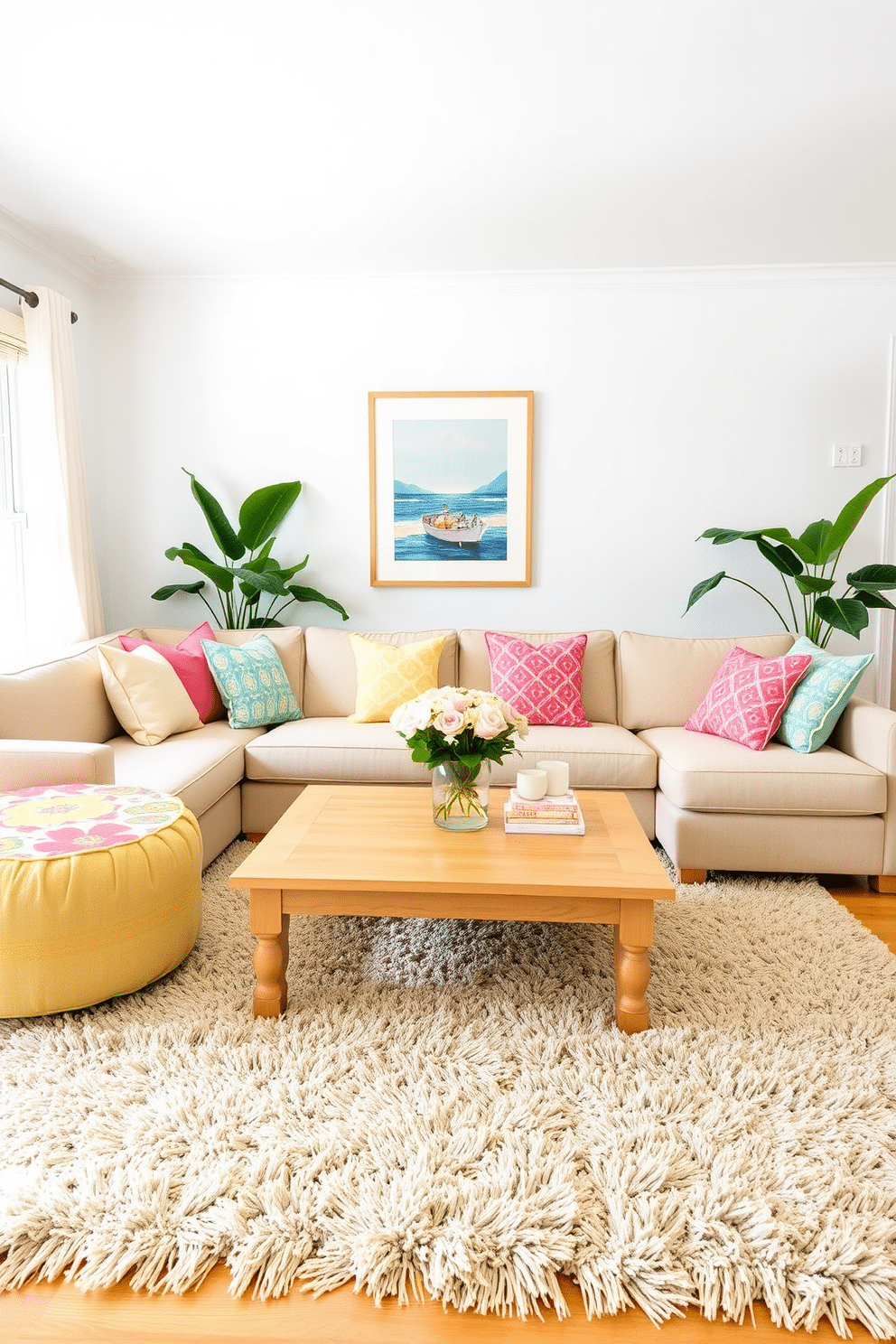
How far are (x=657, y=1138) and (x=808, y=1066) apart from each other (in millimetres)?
454

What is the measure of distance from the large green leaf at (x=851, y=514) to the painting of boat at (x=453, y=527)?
1619 mm

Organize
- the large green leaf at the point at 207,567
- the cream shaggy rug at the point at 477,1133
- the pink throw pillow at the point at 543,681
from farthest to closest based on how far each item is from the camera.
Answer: the large green leaf at the point at 207,567, the pink throw pillow at the point at 543,681, the cream shaggy rug at the point at 477,1133

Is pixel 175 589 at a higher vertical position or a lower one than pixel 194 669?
higher

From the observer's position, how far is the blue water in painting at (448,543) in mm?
4340

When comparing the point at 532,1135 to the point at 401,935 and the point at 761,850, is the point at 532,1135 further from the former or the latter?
the point at 761,850

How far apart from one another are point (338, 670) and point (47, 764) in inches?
62.8

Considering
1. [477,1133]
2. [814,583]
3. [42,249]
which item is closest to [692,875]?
[814,583]

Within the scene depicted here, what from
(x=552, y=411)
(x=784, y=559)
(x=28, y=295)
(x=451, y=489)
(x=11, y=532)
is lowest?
(x=784, y=559)

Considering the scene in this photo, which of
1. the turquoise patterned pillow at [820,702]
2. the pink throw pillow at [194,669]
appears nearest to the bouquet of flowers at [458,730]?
the turquoise patterned pillow at [820,702]

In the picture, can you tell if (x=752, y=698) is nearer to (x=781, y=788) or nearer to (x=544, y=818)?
(x=781, y=788)

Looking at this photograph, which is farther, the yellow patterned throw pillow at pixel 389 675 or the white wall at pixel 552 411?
the white wall at pixel 552 411

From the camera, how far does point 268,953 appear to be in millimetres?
2057

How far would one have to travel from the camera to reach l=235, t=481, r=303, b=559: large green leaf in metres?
4.12

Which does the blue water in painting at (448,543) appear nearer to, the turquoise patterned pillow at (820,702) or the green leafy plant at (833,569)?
the green leafy plant at (833,569)
